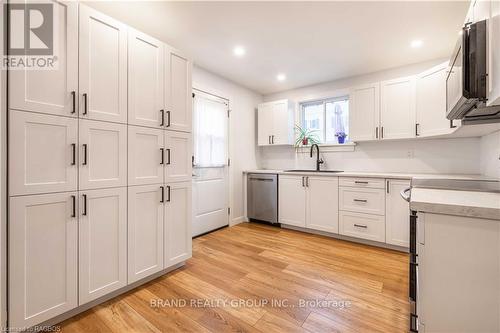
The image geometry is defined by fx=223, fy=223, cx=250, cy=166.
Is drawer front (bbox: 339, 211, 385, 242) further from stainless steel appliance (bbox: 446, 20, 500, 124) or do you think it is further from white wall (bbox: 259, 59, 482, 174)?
stainless steel appliance (bbox: 446, 20, 500, 124)

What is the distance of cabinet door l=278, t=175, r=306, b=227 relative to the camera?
11.4 ft

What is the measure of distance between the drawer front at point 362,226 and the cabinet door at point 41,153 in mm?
3046

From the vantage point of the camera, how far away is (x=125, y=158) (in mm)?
1803

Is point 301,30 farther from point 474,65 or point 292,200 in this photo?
point 292,200

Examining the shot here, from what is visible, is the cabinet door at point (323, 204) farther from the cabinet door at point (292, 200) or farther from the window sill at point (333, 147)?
the window sill at point (333, 147)

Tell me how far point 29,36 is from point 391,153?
13.3 ft

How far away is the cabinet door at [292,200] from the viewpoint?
3.49 m

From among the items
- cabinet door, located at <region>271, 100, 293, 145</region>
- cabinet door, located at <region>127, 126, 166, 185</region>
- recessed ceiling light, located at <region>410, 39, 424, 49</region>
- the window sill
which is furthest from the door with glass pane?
recessed ceiling light, located at <region>410, 39, 424, 49</region>

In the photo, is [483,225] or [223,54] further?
[223,54]

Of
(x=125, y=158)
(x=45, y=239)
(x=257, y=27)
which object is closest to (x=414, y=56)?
(x=257, y=27)

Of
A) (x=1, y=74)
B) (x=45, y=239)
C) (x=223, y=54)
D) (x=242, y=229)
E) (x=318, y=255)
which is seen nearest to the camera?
(x=1, y=74)

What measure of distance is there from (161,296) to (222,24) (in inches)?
102

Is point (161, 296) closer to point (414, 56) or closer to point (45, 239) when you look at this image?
point (45, 239)

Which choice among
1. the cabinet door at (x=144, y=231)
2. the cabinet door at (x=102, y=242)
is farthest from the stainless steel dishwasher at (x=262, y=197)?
the cabinet door at (x=102, y=242)
